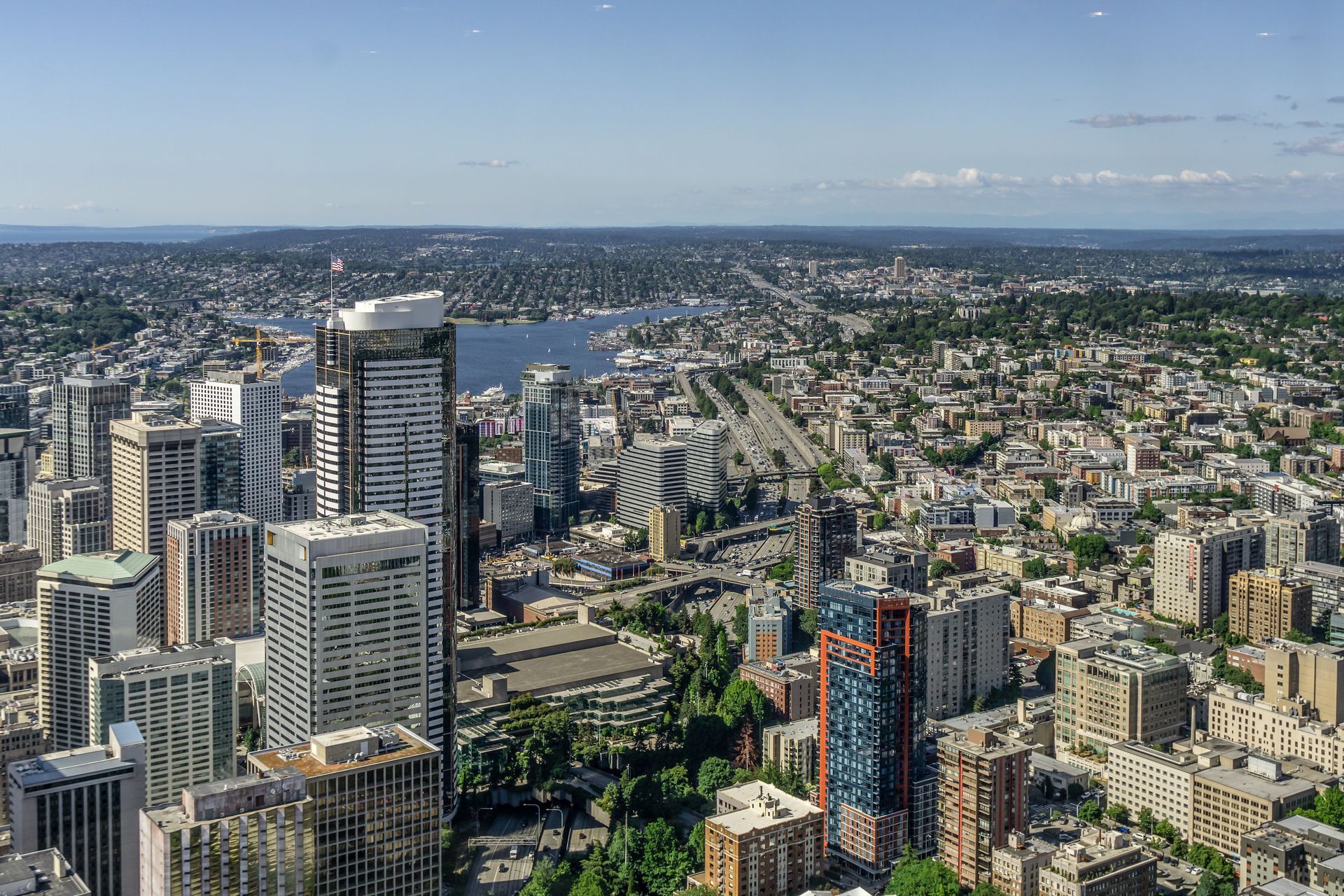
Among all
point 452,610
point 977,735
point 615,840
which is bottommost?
point 615,840

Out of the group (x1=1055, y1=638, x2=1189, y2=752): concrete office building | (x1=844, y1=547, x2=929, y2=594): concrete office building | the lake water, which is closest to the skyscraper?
(x1=844, y1=547, x2=929, y2=594): concrete office building

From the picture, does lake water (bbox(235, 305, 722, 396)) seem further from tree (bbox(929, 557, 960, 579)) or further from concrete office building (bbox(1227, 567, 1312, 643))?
concrete office building (bbox(1227, 567, 1312, 643))

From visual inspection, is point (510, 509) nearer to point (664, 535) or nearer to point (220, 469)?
point (664, 535)

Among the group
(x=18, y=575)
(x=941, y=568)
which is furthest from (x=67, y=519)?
(x=941, y=568)

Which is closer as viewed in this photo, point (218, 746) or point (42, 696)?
point (218, 746)

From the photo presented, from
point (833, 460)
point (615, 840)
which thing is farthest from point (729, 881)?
point (833, 460)

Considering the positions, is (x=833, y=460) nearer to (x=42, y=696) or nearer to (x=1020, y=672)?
(x=1020, y=672)
